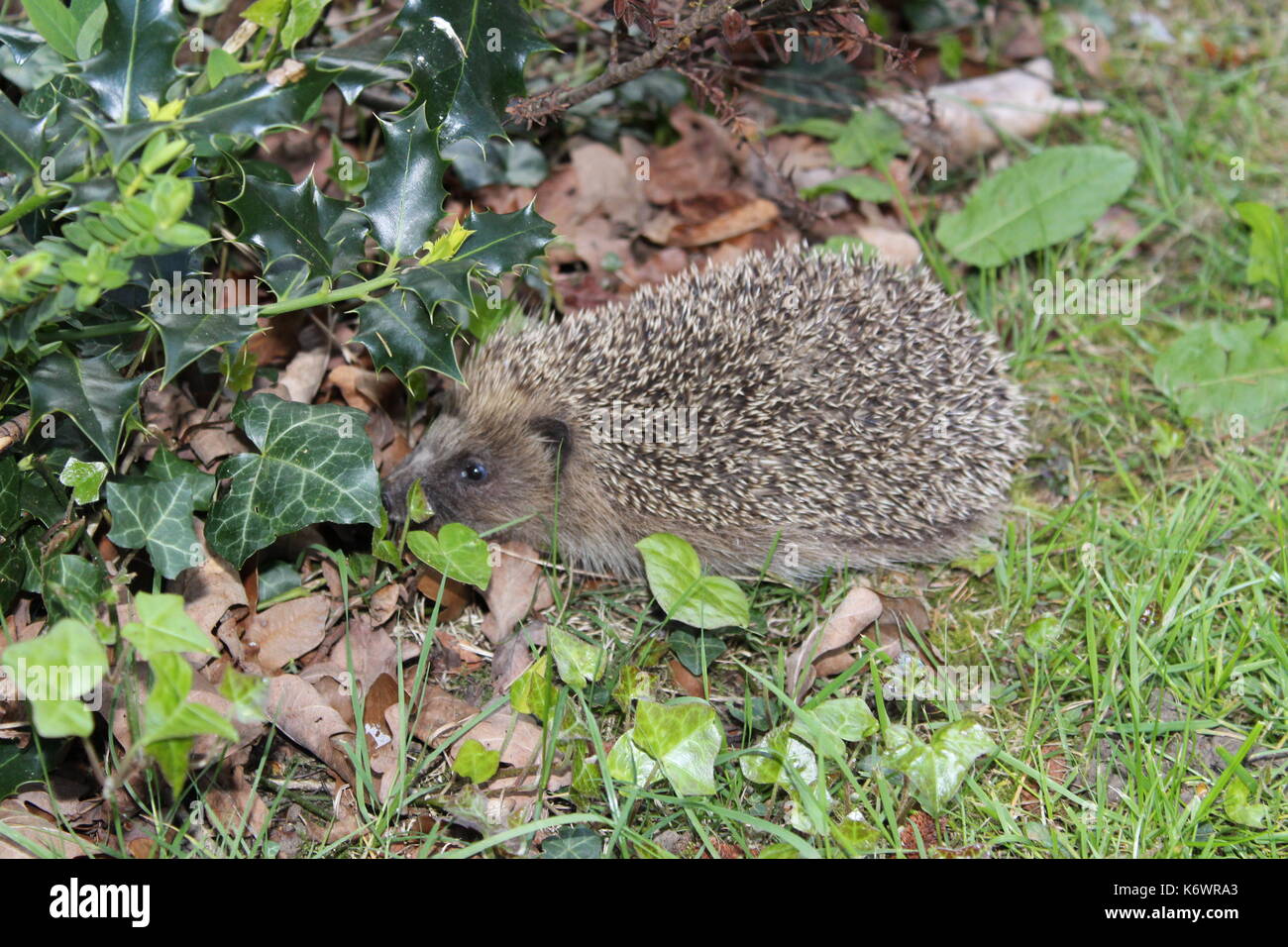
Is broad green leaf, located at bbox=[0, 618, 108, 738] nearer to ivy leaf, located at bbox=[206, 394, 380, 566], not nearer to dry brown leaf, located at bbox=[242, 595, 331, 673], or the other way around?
ivy leaf, located at bbox=[206, 394, 380, 566]

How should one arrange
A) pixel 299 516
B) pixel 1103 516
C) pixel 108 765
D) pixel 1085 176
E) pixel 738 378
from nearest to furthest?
pixel 108 765, pixel 299 516, pixel 738 378, pixel 1103 516, pixel 1085 176

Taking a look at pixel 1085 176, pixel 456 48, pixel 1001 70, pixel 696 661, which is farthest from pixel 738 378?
pixel 1001 70

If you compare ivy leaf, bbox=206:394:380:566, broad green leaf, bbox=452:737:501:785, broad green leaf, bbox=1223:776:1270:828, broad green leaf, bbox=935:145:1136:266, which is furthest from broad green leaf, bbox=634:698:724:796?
broad green leaf, bbox=935:145:1136:266

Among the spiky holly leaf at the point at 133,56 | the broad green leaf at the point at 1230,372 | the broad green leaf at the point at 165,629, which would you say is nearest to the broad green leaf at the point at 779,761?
the broad green leaf at the point at 165,629

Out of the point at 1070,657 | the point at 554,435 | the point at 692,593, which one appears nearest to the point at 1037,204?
the point at 1070,657

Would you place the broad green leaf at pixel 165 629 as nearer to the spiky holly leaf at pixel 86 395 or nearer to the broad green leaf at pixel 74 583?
the broad green leaf at pixel 74 583

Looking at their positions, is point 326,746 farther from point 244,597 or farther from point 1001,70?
point 1001,70
